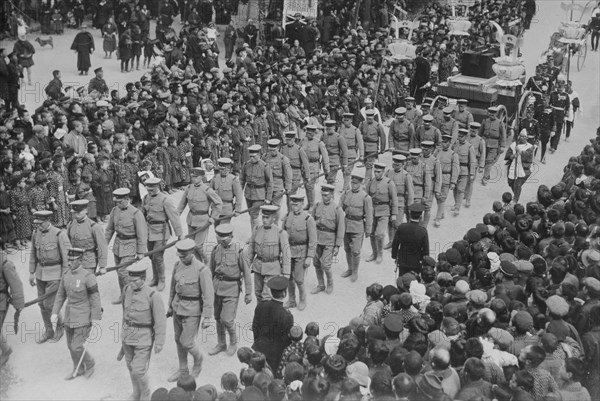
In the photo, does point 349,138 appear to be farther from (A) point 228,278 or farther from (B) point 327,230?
(A) point 228,278

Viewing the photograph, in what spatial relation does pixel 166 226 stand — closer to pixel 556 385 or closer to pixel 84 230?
pixel 84 230

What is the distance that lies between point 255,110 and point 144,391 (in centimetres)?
917

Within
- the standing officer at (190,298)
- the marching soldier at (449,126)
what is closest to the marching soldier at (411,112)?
the marching soldier at (449,126)

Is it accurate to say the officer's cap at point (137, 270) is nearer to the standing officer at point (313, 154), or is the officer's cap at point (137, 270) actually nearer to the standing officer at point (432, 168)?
the standing officer at point (313, 154)

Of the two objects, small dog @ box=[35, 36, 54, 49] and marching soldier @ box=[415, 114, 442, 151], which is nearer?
marching soldier @ box=[415, 114, 442, 151]

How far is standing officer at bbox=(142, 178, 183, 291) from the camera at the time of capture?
10.2 m

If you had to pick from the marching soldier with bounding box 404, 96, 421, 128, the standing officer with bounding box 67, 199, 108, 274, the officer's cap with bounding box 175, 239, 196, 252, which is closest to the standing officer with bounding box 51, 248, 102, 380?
the officer's cap with bounding box 175, 239, 196, 252

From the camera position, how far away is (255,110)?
16047 mm

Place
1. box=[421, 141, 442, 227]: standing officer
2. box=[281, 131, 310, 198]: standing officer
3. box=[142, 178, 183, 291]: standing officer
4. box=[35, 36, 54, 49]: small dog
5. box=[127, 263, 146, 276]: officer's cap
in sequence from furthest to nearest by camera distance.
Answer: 1. box=[35, 36, 54, 49]: small dog
2. box=[281, 131, 310, 198]: standing officer
3. box=[421, 141, 442, 227]: standing officer
4. box=[142, 178, 183, 291]: standing officer
5. box=[127, 263, 146, 276]: officer's cap

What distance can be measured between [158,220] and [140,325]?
2.80 metres

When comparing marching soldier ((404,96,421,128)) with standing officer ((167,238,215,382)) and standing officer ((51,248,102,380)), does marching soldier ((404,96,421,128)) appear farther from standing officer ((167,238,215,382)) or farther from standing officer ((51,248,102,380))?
standing officer ((51,248,102,380))

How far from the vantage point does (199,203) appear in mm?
10719

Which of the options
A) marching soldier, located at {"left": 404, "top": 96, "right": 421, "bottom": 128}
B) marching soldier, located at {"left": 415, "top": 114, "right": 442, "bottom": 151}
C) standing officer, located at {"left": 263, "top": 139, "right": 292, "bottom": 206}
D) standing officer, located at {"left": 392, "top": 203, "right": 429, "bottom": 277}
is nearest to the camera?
standing officer, located at {"left": 392, "top": 203, "right": 429, "bottom": 277}

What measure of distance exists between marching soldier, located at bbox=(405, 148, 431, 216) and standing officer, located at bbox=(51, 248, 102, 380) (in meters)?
6.07
